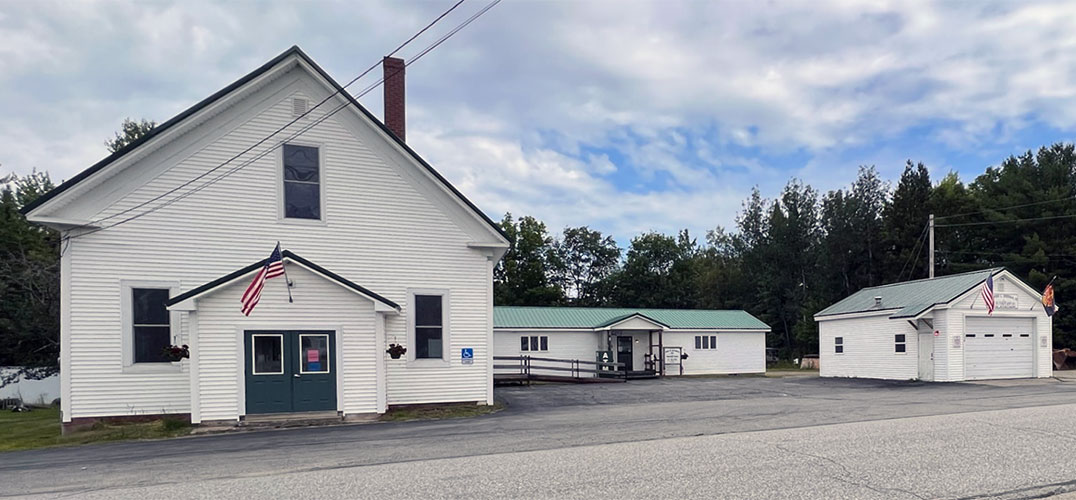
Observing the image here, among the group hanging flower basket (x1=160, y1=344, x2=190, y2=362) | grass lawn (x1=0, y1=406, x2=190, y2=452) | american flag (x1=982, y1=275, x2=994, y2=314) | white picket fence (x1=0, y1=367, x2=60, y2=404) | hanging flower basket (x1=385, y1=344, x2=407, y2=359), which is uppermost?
american flag (x1=982, y1=275, x2=994, y2=314)

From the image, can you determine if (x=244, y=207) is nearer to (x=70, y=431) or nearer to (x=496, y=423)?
(x=70, y=431)

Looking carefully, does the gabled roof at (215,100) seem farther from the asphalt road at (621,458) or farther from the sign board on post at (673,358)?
the sign board on post at (673,358)

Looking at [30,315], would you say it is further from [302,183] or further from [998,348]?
[998,348]

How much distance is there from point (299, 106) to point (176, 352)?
6.62m

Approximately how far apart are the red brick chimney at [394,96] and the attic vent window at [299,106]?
3.02 m

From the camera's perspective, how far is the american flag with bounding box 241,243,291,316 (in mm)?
15148

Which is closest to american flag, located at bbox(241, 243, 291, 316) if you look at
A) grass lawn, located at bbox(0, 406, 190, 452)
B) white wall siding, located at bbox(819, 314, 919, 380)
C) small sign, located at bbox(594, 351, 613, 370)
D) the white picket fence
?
grass lawn, located at bbox(0, 406, 190, 452)

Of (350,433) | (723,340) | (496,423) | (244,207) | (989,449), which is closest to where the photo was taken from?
(989,449)

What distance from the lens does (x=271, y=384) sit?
15.8 metres

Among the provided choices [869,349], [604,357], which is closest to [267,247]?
[604,357]

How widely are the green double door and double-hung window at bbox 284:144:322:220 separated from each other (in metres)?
3.26

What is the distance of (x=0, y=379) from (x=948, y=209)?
6051cm

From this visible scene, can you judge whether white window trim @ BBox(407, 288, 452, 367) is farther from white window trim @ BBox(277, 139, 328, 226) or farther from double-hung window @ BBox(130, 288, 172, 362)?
double-hung window @ BBox(130, 288, 172, 362)

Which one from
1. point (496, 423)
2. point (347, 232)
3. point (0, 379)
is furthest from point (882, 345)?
point (0, 379)
